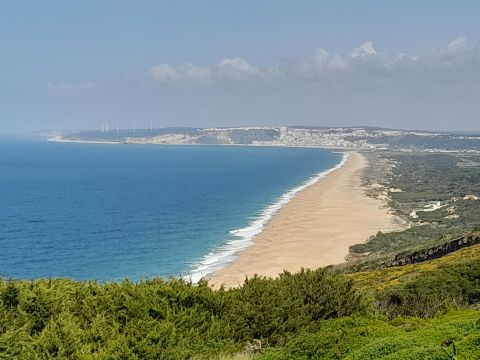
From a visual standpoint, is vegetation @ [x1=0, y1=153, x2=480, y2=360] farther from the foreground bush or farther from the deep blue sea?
the deep blue sea

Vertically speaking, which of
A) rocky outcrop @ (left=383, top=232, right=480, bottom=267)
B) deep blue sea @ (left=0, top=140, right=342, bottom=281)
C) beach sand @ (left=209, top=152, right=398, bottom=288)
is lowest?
beach sand @ (left=209, top=152, right=398, bottom=288)

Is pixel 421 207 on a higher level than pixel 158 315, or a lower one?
lower

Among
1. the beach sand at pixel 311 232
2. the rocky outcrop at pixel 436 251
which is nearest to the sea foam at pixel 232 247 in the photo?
the beach sand at pixel 311 232

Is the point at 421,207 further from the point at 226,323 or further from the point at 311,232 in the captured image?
the point at 226,323

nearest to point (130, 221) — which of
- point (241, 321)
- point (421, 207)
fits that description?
point (421, 207)

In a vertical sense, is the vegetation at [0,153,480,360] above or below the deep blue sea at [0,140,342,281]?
above

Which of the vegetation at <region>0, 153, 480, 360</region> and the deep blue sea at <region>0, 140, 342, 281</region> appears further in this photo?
the deep blue sea at <region>0, 140, 342, 281</region>

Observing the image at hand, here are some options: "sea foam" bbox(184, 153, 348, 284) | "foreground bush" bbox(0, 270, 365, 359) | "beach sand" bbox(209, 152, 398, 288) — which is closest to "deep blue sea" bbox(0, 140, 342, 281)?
"sea foam" bbox(184, 153, 348, 284)
